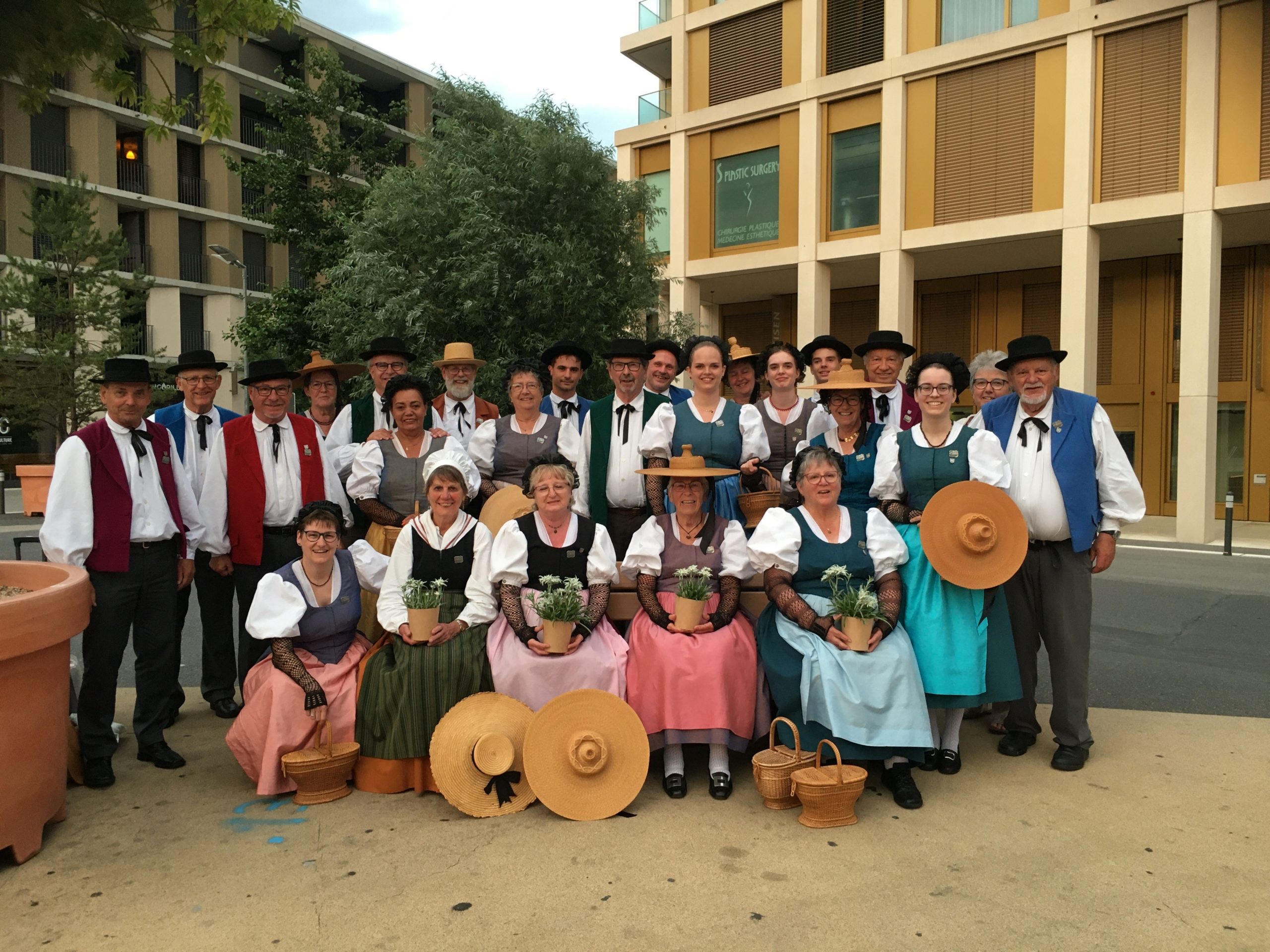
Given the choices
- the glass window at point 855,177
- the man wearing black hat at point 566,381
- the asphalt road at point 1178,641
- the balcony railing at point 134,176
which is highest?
the balcony railing at point 134,176

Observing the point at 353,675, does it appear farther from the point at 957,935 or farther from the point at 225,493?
the point at 957,935

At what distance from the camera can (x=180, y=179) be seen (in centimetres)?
3125

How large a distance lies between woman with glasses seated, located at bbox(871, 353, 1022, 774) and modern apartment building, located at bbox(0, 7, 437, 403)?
83.4ft

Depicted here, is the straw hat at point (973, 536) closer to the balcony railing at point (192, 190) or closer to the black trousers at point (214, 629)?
the black trousers at point (214, 629)

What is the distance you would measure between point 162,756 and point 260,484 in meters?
1.43

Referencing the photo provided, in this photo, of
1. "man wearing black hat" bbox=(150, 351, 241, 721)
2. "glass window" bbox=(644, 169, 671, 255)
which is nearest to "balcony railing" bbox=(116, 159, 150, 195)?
"glass window" bbox=(644, 169, 671, 255)

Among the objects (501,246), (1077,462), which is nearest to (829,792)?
(1077,462)

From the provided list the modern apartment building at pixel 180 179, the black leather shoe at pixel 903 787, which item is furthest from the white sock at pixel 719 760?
the modern apartment building at pixel 180 179

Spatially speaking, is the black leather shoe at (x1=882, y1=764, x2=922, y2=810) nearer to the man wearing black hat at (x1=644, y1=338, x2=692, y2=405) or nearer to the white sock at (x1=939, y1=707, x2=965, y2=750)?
the white sock at (x1=939, y1=707, x2=965, y2=750)

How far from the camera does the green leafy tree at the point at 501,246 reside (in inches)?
478

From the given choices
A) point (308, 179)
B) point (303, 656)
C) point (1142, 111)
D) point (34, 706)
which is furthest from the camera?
point (308, 179)

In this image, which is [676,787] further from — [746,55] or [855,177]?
[746,55]

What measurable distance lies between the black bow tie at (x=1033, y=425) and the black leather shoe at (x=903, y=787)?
1.69m

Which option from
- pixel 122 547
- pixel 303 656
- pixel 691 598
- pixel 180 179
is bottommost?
pixel 303 656
